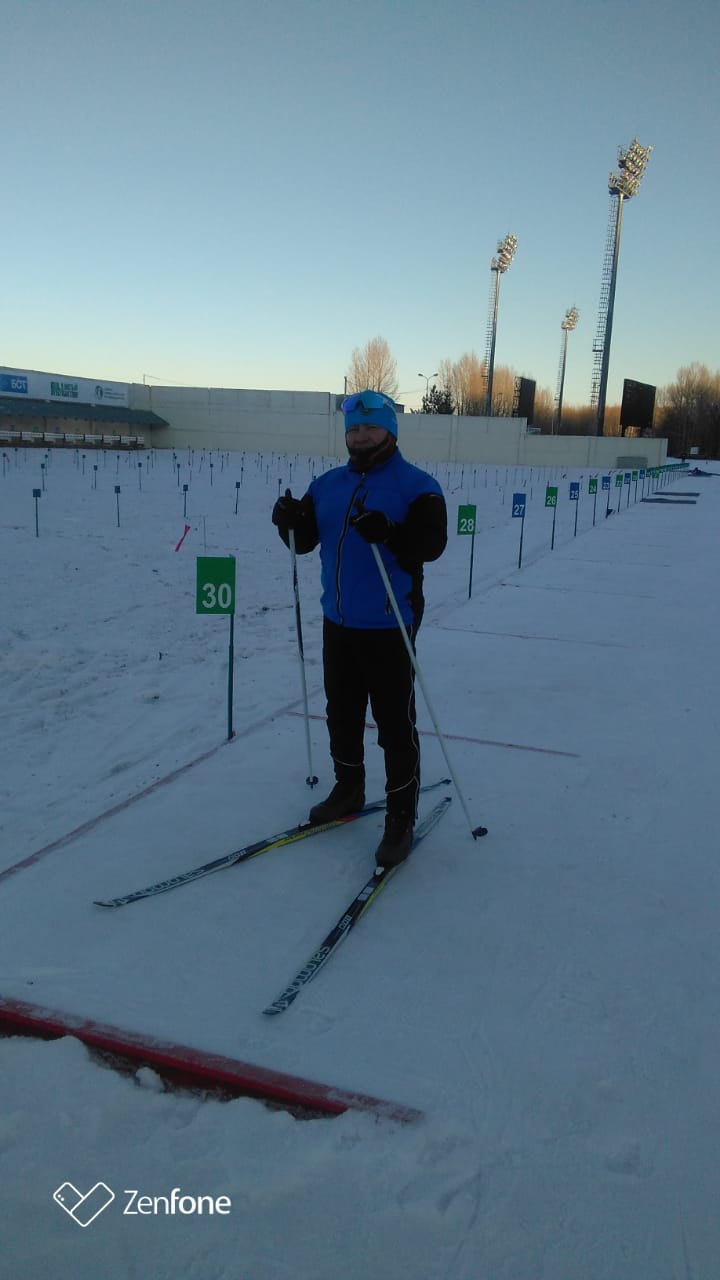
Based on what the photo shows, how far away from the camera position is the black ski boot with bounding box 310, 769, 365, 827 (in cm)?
361

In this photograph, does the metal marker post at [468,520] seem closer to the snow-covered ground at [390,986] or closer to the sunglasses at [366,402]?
the snow-covered ground at [390,986]

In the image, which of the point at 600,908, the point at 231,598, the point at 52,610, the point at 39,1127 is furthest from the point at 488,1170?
the point at 52,610

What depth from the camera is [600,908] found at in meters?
3.03

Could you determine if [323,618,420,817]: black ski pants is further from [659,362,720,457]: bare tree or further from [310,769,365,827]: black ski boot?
[659,362,720,457]: bare tree

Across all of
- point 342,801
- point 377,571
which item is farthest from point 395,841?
point 377,571

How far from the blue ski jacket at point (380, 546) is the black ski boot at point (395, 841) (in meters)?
0.80

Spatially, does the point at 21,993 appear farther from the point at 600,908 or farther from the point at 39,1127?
the point at 600,908

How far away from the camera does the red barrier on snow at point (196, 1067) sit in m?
2.04

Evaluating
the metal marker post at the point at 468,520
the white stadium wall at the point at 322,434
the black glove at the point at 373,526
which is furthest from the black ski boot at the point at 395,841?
the white stadium wall at the point at 322,434

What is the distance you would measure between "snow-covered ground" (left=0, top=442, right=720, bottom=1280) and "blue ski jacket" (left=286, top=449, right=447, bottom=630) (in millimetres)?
1036

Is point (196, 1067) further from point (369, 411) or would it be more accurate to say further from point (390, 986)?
point (369, 411)

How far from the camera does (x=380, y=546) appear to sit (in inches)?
127

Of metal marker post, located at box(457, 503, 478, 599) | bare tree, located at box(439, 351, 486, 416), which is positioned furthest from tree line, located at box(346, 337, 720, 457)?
metal marker post, located at box(457, 503, 478, 599)

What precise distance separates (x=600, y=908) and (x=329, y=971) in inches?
42.7
